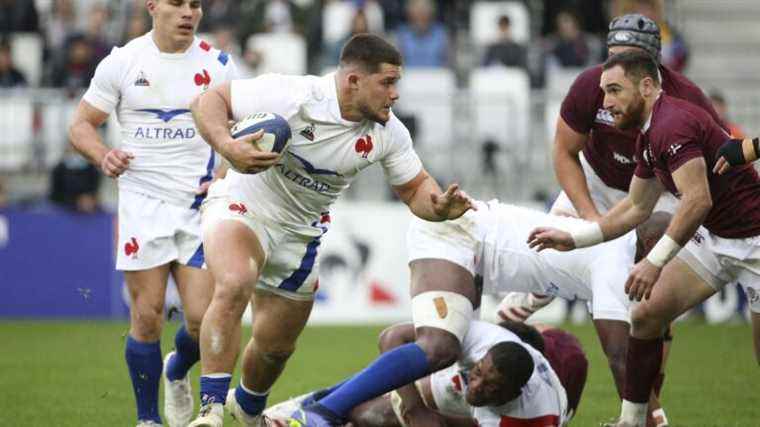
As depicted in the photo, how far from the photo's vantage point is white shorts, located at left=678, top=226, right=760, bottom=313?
27.5 ft

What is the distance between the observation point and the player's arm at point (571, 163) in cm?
972

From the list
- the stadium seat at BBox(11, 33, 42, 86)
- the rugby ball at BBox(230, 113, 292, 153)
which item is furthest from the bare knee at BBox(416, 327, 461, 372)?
the stadium seat at BBox(11, 33, 42, 86)

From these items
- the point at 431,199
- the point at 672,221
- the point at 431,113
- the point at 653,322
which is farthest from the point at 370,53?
the point at 431,113

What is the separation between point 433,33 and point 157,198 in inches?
465

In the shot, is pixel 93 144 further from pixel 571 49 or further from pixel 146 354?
pixel 571 49

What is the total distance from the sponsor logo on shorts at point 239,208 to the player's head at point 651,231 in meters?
2.68

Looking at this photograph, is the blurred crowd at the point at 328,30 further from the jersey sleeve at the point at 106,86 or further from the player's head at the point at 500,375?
the player's head at the point at 500,375

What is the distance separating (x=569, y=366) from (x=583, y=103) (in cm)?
176

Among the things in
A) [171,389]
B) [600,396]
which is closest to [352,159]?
[171,389]

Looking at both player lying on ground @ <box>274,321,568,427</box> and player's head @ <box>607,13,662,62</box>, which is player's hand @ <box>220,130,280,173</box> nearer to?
player lying on ground @ <box>274,321,568,427</box>

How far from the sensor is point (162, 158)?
9.34 metres

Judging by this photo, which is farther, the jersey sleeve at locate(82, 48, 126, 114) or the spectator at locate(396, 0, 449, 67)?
the spectator at locate(396, 0, 449, 67)

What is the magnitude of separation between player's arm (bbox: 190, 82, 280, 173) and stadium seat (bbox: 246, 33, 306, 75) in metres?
12.3

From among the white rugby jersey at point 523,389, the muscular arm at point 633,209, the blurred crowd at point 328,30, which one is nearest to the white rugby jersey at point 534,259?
the muscular arm at point 633,209
